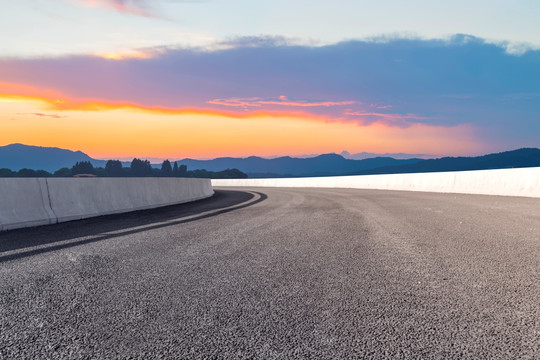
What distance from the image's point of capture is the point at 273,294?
15.1 feet

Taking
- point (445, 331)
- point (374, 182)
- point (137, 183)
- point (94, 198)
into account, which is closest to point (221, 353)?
point (445, 331)

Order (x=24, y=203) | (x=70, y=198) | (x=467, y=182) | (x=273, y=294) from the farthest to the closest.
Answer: (x=467, y=182) → (x=70, y=198) → (x=24, y=203) → (x=273, y=294)

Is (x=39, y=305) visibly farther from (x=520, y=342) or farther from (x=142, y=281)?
(x=520, y=342)

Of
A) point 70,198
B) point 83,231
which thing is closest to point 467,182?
point 70,198

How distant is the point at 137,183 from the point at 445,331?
13.1 m

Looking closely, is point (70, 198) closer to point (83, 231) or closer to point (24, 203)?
point (24, 203)

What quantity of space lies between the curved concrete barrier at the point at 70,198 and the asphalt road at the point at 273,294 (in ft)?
3.82

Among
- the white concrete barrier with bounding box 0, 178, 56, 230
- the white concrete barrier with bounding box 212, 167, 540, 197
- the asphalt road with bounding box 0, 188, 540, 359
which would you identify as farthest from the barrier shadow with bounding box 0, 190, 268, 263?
the white concrete barrier with bounding box 212, 167, 540, 197

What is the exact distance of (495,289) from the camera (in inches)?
187

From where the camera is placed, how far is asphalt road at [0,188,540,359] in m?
3.30

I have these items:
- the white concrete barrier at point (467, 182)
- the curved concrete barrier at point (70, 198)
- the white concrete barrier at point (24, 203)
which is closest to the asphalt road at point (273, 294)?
the white concrete barrier at point (24, 203)

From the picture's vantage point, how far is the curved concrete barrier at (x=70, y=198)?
396 inches

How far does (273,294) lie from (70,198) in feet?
29.1

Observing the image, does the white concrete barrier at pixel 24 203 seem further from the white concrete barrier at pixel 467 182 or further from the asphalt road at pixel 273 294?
the white concrete barrier at pixel 467 182
